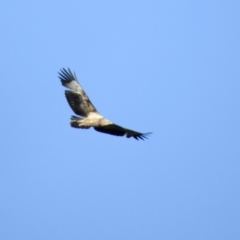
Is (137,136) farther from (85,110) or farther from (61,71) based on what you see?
(61,71)

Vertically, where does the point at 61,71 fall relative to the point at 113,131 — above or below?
above

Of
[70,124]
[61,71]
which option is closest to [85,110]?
[70,124]

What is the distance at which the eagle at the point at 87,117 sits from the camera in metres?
22.6

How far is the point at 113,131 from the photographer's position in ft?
75.8

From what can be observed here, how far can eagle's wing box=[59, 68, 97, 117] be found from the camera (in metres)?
23.3

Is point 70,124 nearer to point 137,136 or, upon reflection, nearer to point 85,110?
point 85,110

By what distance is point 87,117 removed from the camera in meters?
23.0

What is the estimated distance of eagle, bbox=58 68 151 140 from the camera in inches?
890

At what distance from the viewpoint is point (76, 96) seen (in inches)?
944

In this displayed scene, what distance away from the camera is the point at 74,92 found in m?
24.2

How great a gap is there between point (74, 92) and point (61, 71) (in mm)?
1291

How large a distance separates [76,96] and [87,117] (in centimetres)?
129

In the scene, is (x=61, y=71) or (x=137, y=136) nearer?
(x=137, y=136)

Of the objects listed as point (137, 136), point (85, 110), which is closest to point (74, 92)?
point (85, 110)
